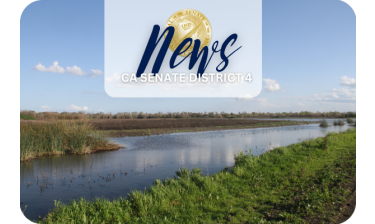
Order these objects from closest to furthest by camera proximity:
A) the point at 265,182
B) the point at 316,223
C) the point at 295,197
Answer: the point at 316,223 < the point at 295,197 < the point at 265,182

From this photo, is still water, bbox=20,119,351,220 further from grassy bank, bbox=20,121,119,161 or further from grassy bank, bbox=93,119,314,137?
grassy bank, bbox=93,119,314,137

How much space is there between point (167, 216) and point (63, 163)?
1035 centimetres

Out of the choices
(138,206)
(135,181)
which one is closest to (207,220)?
(138,206)

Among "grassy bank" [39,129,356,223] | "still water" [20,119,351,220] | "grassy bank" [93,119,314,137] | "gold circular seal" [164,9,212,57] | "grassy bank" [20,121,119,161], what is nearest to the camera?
"grassy bank" [39,129,356,223]

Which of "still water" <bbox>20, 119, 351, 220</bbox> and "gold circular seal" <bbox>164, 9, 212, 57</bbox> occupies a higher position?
"gold circular seal" <bbox>164, 9, 212, 57</bbox>

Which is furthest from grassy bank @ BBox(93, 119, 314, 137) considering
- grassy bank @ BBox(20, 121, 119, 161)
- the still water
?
the still water

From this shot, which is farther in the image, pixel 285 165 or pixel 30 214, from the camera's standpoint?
pixel 285 165

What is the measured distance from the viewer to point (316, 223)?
521 cm

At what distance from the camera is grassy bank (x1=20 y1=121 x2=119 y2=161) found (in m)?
15.3

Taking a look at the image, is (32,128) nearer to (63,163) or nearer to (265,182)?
(63,163)

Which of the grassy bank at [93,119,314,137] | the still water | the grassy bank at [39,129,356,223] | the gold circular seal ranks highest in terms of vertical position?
the gold circular seal

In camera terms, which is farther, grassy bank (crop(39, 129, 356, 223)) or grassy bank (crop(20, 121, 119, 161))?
grassy bank (crop(20, 121, 119, 161))

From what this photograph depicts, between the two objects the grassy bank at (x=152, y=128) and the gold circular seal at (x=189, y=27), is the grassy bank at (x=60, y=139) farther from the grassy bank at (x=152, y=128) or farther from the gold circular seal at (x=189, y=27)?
the gold circular seal at (x=189, y=27)

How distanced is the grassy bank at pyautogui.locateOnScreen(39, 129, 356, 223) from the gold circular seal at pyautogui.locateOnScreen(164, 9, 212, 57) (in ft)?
20.5
